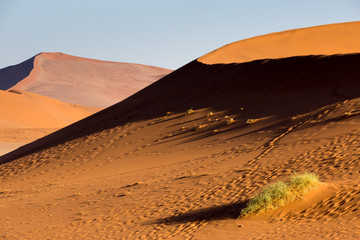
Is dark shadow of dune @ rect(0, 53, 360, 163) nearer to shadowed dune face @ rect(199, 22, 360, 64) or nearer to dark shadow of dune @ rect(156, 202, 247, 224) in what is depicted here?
shadowed dune face @ rect(199, 22, 360, 64)

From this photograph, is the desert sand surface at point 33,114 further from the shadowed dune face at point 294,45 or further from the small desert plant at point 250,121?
the small desert plant at point 250,121

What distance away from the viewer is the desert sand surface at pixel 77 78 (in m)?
128

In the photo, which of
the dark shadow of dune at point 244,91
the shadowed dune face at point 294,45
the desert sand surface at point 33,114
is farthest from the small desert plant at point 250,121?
the desert sand surface at point 33,114

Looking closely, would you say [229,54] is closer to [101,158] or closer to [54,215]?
[101,158]

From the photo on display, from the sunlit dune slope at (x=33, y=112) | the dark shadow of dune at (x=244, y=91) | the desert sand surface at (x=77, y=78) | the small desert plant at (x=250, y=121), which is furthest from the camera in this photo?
the desert sand surface at (x=77, y=78)

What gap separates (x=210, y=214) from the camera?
11.4 meters

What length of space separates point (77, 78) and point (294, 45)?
114376 mm

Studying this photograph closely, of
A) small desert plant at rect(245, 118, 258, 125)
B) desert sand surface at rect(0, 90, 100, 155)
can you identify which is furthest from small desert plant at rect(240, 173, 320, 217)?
desert sand surface at rect(0, 90, 100, 155)

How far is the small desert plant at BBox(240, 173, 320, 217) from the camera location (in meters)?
10.8

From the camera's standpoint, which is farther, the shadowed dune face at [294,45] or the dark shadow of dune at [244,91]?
the shadowed dune face at [294,45]

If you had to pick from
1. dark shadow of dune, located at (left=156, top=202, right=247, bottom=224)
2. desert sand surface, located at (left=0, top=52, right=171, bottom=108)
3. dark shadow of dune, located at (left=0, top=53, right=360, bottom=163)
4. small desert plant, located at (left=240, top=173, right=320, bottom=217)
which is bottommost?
dark shadow of dune, located at (left=156, top=202, right=247, bottom=224)

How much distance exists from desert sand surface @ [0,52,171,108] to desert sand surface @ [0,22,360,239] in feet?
316

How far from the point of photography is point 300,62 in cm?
2628

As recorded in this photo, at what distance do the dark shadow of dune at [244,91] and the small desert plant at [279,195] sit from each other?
910 centimetres
